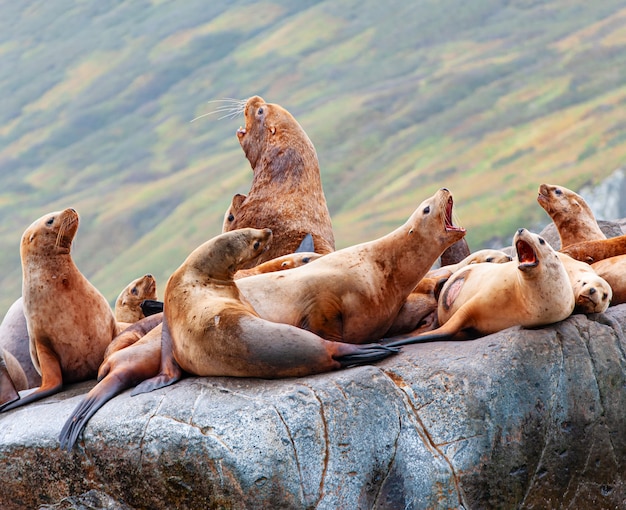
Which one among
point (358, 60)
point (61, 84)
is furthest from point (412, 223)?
point (61, 84)

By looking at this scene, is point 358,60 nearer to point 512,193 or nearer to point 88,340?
point 512,193

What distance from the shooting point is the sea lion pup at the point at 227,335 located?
5.34 m

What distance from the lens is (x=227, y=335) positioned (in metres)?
5.43

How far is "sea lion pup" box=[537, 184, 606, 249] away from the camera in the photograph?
8234mm

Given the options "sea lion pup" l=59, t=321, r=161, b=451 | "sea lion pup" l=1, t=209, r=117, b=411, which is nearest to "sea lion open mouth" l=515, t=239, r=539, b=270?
"sea lion pup" l=59, t=321, r=161, b=451

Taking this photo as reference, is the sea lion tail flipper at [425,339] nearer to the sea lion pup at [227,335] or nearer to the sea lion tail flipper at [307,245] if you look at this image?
the sea lion pup at [227,335]

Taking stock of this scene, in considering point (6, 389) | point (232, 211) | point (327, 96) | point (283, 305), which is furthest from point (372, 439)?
point (327, 96)

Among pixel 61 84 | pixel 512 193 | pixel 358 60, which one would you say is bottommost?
pixel 512 193

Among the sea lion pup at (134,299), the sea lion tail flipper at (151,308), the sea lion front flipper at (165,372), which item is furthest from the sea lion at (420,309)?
the sea lion pup at (134,299)

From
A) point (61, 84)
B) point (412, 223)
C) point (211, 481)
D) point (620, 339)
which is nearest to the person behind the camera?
point (211, 481)

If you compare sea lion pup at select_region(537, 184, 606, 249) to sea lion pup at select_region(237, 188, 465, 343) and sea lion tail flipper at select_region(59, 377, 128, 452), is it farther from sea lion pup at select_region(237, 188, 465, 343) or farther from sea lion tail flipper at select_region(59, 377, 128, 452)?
sea lion tail flipper at select_region(59, 377, 128, 452)

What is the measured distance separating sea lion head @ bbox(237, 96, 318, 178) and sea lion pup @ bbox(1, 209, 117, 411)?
287 cm

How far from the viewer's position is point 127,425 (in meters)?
5.24

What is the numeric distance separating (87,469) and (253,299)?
1494 mm
